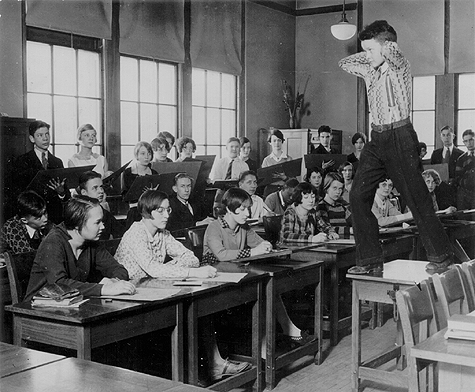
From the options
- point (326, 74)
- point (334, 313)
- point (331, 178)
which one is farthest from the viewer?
point (326, 74)

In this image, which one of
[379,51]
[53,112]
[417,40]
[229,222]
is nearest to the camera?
[379,51]

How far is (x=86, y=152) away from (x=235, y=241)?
2.37 m

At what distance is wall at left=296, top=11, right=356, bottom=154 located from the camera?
31.6ft

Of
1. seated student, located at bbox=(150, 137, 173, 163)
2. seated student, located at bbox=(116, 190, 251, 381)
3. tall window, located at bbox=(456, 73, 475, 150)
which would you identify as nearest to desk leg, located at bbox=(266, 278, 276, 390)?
seated student, located at bbox=(116, 190, 251, 381)

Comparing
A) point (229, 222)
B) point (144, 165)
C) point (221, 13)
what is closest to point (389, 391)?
point (229, 222)

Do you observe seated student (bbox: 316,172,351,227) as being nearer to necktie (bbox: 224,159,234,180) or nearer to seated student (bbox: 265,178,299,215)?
seated student (bbox: 265,178,299,215)

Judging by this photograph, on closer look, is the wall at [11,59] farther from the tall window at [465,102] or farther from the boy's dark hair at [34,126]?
the tall window at [465,102]

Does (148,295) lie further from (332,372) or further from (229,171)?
(229,171)

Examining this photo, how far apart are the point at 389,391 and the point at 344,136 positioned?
21.0 ft

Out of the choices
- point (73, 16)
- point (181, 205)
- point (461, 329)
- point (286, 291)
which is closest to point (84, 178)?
point (181, 205)

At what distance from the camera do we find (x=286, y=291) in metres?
3.74

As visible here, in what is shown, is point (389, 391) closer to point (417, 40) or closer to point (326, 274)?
point (326, 274)

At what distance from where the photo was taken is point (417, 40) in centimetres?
906

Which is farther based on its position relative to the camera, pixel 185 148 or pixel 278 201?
pixel 185 148
